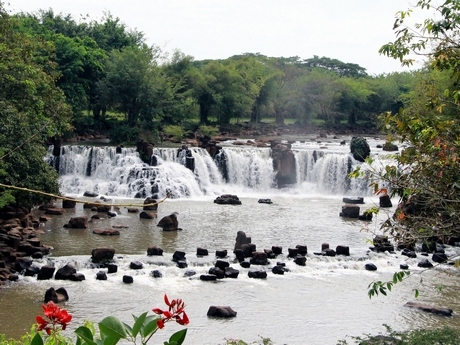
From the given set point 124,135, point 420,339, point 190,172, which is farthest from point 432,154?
point 124,135

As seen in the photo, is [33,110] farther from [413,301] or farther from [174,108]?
[174,108]

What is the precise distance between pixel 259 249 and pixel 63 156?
53.4 feet

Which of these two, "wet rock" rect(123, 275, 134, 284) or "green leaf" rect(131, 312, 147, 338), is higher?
"green leaf" rect(131, 312, 147, 338)

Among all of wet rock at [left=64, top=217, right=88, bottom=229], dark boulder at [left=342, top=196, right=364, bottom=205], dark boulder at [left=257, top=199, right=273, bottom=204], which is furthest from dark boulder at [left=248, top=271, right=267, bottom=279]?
dark boulder at [left=342, top=196, right=364, bottom=205]

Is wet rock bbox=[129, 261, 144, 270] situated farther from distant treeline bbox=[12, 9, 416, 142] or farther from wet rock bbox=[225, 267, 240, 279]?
distant treeline bbox=[12, 9, 416, 142]

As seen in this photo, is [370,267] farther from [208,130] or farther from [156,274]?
[208,130]

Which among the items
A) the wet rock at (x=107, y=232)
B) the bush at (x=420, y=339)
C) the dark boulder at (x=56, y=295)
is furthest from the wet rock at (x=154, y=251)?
the bush at (x=420, y=339)

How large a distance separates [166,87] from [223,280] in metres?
28.2

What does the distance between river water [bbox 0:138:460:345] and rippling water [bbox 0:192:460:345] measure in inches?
1.0

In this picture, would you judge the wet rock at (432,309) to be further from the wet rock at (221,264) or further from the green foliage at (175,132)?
the green foliage at (175,132)

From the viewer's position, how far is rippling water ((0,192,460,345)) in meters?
13.4

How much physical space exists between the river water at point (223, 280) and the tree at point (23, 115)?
194 centimetres

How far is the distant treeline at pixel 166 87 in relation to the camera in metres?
41.6

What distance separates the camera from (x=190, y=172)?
33.4 metres
